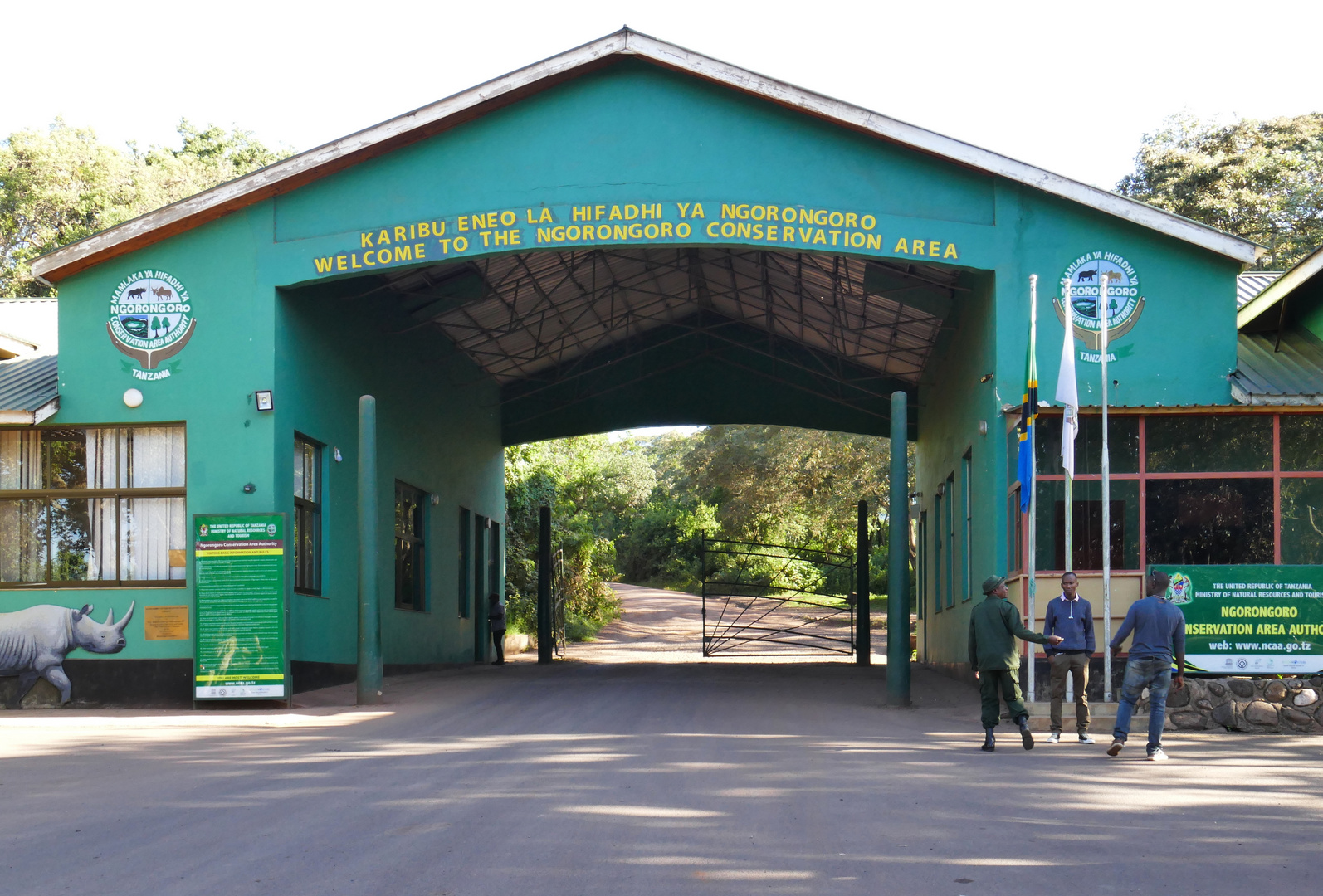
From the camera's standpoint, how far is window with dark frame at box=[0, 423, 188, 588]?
16219 millimetres

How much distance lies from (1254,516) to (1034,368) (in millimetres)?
3175

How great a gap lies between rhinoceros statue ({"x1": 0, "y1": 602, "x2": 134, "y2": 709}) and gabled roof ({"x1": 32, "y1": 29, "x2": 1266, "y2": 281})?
170 inches

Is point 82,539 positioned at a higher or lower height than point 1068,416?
lower

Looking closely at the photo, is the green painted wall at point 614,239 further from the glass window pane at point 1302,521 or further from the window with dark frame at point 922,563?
the window with dark frame at point 922,563

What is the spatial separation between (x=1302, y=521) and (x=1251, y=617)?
5.51ft

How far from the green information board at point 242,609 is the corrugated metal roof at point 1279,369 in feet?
37.3

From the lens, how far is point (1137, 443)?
1438 centimetres

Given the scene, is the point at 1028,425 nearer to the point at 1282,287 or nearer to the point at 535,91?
the point at 1282,287

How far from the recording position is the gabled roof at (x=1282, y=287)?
579 inches

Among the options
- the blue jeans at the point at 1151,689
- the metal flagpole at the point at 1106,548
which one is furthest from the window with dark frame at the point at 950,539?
the blue jeans at the point at 1151,689

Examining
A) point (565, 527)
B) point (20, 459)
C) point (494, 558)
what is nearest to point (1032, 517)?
point (20, 459)

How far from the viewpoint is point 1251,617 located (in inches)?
Answer: 519

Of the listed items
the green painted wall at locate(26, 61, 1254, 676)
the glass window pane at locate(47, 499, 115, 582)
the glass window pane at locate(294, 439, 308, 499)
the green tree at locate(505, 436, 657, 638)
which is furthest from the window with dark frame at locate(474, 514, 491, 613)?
the glass window pane at locate(47, 499, 115, 582)

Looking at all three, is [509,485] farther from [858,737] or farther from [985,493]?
[858,737]
